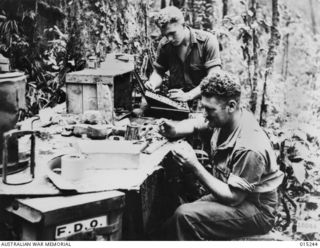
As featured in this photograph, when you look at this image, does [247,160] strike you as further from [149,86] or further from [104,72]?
[149,86]

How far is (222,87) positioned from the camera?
2.03 meters

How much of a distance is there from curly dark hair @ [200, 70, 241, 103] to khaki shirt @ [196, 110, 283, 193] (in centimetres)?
16

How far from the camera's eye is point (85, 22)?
16.3ft

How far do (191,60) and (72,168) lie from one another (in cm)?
205

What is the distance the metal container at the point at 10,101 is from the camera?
187cm

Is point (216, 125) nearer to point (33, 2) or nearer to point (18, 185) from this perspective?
point (18, 185)

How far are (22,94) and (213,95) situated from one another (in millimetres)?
930

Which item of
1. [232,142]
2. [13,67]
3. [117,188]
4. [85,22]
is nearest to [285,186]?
[232,142]

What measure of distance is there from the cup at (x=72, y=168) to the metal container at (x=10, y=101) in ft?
0.89

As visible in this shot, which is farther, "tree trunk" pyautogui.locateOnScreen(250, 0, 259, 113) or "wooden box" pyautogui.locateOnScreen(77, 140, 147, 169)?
"tree trunk" pyautogui.locateOnScreen(250, 0, 259, 113)

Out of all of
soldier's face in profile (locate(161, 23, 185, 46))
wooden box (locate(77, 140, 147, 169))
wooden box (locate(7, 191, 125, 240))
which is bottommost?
wooden box (locate(7, 191, 125, 240))

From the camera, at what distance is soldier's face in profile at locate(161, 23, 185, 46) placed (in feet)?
11.0

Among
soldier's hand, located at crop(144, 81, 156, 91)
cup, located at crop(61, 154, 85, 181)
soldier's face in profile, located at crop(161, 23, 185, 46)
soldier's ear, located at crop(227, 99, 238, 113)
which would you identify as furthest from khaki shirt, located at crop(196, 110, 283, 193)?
soldier's face in profile, located at crop(161, 23, 185, 46)

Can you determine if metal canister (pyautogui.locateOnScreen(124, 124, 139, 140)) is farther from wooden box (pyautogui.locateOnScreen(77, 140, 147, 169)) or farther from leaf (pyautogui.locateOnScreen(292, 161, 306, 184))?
leaf (pyautogui.locateOnScreen(292, 161, 306, 184))
